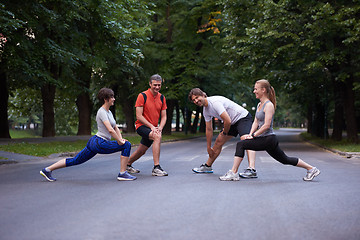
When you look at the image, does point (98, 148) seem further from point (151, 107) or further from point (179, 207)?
point (179, 207)

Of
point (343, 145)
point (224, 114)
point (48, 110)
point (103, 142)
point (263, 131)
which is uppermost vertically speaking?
point (48, 110)

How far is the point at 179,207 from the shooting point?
5.55 metres

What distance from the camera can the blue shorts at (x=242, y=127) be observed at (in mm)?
8056

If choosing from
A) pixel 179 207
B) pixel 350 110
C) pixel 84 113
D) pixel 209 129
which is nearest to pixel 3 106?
pixel 84 113

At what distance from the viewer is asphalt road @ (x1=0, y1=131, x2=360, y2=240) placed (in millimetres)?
4363

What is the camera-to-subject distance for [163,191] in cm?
678

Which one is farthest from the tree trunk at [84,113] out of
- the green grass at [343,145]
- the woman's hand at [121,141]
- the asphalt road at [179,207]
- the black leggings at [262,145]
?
the black leggings at [262,145]

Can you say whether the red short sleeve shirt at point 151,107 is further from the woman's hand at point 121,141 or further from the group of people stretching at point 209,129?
the woman's hand at point 121,141

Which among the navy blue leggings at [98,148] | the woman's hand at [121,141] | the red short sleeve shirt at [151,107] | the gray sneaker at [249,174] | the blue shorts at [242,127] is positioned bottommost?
the gray sneaker at [249,174]

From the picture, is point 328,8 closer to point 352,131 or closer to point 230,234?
point 352,131

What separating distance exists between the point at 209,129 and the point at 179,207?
3029 mm

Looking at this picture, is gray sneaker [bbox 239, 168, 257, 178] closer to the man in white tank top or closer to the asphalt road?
the man in white tank top

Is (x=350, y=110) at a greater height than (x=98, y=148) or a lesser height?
greater

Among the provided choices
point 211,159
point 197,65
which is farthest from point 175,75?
point 211,159
